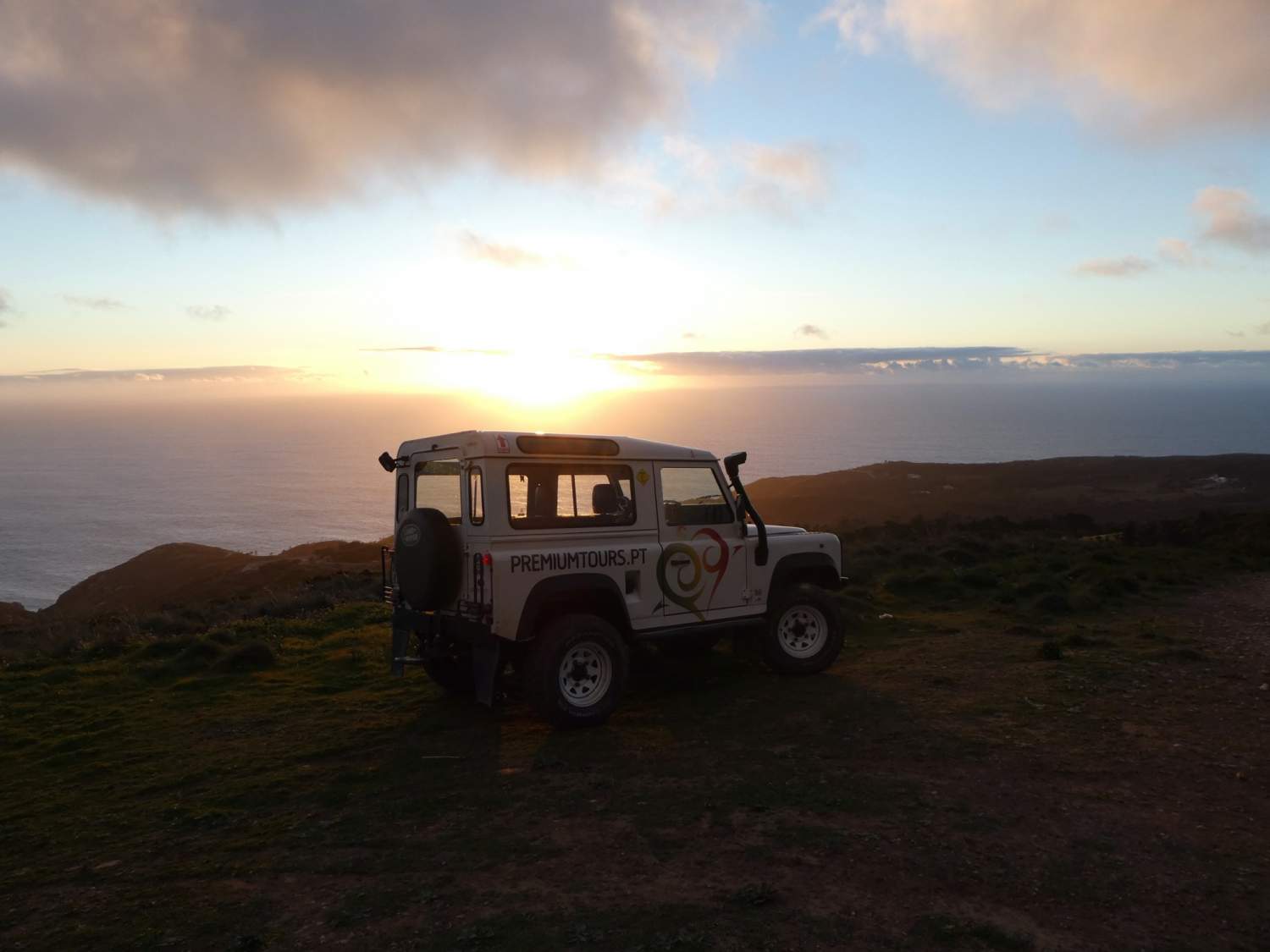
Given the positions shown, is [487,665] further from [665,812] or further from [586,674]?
[665,812]

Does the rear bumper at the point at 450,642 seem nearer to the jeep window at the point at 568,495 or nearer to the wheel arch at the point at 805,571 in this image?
the jeep window at the point at 568,495

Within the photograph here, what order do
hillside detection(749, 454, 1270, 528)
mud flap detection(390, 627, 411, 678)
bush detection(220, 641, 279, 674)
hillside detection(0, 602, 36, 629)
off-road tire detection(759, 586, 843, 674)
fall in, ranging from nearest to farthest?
mud flap detection(390, 627, 411, 678), off-road tire detection(759, 586, 843, 674), bush detection(220, 641, 279, 674), hillside detection(0, 602, 36, 629), hillside detection(749, 454, 1270, 528)

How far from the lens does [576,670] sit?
819 cm

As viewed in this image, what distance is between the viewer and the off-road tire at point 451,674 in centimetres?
908

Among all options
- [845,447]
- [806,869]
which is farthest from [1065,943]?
[845,447]

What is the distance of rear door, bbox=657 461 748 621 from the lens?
8.84m

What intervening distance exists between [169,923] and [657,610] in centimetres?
502

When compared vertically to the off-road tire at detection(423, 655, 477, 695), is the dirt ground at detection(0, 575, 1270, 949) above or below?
below

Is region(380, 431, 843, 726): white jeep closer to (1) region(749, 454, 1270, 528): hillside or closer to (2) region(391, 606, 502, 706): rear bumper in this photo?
(2) region(391, 606, 502, 706): rear bumper

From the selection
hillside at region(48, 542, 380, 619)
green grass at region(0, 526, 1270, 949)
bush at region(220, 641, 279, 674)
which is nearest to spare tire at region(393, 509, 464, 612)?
green grass at region(0, 526, 1270, 949)

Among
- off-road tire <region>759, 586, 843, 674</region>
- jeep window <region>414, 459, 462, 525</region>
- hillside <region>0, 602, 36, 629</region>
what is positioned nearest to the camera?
jeep window <region>414, 459, 462, 525</region>

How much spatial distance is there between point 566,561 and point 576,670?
1.07 metres

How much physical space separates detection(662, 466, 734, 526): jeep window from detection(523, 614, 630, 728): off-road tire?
56.5 inches

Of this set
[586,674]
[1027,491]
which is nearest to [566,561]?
[586,674]
